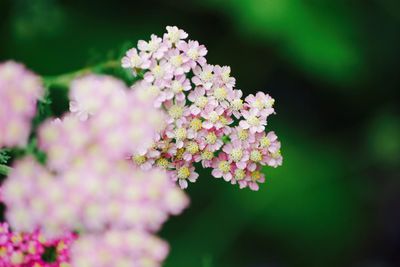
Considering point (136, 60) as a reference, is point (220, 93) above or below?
below

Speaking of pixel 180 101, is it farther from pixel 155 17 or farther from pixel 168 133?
pixel 155 17

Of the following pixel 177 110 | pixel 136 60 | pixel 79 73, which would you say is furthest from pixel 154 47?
pixel 79 73

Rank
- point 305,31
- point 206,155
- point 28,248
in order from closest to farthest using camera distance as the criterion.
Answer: point 28,248 < point 206,155 < point 305,31

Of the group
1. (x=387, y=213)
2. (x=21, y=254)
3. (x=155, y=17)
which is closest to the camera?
(x=21, y=254)

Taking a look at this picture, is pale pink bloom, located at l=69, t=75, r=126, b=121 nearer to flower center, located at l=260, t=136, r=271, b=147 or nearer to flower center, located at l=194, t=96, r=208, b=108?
flower center, located at l=194, t=96, r=208, b=108

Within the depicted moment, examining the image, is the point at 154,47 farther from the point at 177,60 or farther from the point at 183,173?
the point at 183,173

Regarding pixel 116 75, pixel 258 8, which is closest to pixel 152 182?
pixel 116 75

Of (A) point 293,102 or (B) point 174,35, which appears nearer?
(B) point 174,35

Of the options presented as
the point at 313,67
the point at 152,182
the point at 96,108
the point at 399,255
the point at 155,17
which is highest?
the point at 155,17
